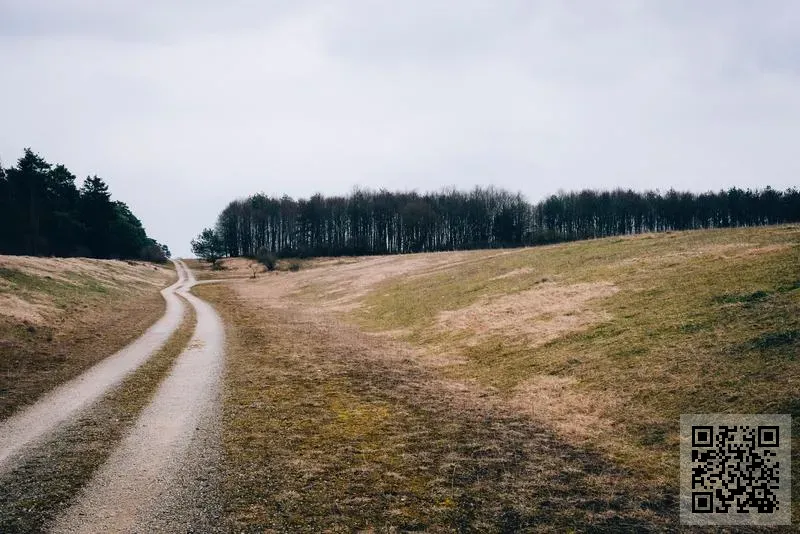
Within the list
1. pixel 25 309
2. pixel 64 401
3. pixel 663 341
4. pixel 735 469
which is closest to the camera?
pixel 735 469

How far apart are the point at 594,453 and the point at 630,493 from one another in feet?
5.86

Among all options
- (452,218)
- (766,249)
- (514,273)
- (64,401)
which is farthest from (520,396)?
(452,218)

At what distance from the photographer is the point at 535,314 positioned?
23.3 meters

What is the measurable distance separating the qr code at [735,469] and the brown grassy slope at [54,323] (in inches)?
660

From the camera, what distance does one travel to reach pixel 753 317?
15.2 meters

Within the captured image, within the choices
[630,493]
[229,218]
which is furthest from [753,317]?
[229,218]

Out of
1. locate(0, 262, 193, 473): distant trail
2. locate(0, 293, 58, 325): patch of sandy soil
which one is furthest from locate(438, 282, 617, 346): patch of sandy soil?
locate(0, 293, 58, 325): patch of sandy soil

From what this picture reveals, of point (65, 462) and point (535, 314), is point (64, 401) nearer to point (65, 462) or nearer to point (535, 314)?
point (65, 462)

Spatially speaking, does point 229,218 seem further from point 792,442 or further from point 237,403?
point 792,442

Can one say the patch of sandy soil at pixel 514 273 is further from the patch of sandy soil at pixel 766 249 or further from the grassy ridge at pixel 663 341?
the patch of sandy soil at pixel 766 249

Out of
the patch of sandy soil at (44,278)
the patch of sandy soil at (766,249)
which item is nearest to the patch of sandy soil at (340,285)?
the patch of sandy soil at (44,278)

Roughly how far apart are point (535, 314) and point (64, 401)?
1997 centimetres

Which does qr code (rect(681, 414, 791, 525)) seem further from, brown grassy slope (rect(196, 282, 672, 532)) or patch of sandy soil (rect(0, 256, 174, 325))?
patch of sandy soil (rect(0, 256, 174, 325))

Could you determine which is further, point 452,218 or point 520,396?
point 452,218
